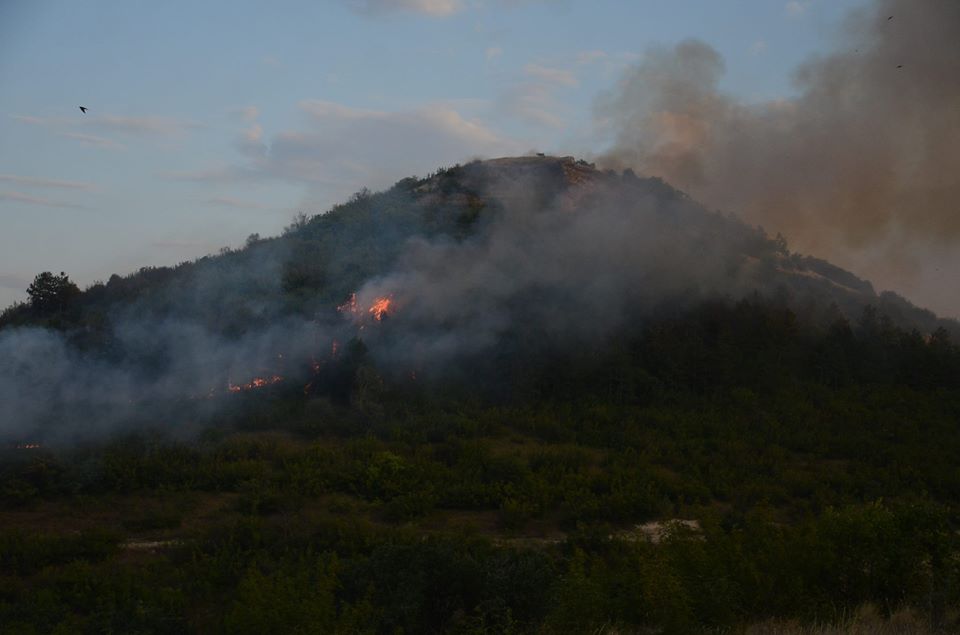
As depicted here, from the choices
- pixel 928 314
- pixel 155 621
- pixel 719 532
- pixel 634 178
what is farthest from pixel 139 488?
pixel 928 314

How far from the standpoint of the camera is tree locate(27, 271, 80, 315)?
2469 cm

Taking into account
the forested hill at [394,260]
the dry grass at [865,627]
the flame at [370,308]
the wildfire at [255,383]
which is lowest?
the dry grass at [865,627]

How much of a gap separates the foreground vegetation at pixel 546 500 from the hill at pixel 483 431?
0.07 metres

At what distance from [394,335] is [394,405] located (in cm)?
302

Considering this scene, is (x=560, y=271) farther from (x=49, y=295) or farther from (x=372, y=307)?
(x=49, y=295)

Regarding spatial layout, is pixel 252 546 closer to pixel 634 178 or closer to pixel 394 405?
pixel 394 405

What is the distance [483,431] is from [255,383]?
6.44 metres

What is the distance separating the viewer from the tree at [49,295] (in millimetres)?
24688

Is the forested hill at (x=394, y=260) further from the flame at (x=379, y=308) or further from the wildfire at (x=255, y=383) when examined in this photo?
the wildfire at (x=255, y=383)

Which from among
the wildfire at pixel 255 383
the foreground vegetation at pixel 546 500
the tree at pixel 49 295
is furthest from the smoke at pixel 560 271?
the tree at pixel 49 295

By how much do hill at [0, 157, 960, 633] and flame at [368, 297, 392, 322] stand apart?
89 millimetres

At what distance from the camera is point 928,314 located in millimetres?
38062

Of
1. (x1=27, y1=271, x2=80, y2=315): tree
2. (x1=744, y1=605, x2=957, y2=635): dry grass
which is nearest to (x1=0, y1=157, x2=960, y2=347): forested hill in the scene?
(x1=27, y1=271, x2=80, y2=315): tree

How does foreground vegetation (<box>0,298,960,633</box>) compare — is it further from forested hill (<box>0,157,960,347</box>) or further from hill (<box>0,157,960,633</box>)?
forested hill (<box>0,157,960,347</box>)
